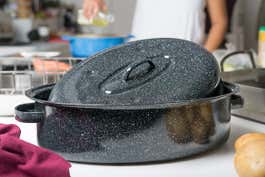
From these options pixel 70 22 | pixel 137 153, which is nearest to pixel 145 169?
pixel 137 153

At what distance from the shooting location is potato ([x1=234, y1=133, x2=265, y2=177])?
445 millimetres

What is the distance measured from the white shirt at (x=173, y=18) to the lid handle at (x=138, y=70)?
129 cm

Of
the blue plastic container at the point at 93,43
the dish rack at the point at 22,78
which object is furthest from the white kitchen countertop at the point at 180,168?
the blue plastic container at the point at 93,43

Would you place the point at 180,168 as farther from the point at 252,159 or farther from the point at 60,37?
the point at 60,37

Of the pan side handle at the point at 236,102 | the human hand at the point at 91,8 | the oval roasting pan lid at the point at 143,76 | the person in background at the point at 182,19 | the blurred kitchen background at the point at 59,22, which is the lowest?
the blurred kitchen background at the point at 59,22

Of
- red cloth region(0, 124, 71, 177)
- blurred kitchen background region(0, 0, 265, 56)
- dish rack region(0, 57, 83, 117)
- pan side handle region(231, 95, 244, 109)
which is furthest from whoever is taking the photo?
blurred kitchen background region(0, 0, 265, 56)

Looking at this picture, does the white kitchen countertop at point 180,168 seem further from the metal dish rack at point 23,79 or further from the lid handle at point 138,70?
the metal dish rack at point 23,79

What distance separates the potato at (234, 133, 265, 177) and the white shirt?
4.49 feet

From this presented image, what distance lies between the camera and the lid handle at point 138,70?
1.73 feet

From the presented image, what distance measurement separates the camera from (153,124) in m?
0.51

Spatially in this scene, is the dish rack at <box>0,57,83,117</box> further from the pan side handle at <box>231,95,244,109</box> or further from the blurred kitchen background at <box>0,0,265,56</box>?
the blurred kitchen background at <box>0,0,265,56</box>

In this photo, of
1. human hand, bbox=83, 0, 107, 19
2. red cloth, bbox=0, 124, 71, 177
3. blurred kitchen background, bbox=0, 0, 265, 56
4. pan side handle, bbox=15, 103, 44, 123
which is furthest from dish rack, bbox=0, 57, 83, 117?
blurred kitchen background, bbox=0, 0, 265, 56

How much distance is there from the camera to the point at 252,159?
451 millimetres

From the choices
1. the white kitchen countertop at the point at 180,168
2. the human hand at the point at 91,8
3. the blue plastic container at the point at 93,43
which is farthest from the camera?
the human hand at the point at 91,8
